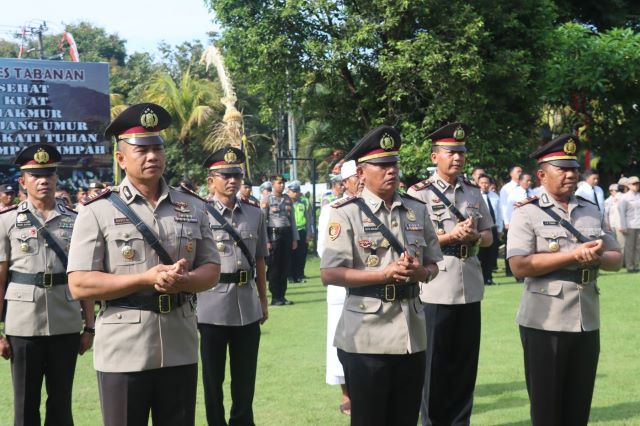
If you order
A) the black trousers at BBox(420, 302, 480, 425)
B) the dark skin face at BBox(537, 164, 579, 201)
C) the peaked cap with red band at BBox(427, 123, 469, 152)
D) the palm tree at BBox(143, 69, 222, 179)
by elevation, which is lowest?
the black trousers at BBox(420, 302, 480, 425)

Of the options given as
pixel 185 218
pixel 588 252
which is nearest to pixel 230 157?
pixel 185 218

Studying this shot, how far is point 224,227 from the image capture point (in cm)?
708

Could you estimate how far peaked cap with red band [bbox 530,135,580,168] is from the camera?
5.83 m

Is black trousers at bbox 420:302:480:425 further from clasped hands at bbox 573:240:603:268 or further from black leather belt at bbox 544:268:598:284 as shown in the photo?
clasped hands at bbox 573:240:603:268

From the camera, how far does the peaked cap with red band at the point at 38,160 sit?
21.3 ft

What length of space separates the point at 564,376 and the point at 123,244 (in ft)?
9.84

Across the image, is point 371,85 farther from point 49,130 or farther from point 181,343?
point 181,343

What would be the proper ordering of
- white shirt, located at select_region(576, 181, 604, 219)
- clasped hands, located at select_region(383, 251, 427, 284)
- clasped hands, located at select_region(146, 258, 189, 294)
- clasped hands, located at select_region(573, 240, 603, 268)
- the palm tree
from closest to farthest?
clasped hands, located at select_region(146, 258, 189, 294) < clasped hands, located at select_region(383, 251, 427, 284) < clasped hands, located at select_region(573, 240, 603, 268) < white shirt, located at select_region(576, 181, 604, 219) < the palm tree

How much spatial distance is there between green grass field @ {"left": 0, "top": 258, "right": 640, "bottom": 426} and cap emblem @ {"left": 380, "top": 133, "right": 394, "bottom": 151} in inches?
122

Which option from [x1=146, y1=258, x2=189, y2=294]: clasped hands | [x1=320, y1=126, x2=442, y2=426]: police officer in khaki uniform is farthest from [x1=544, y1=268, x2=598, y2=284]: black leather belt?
[x1=146, y1=258, x2=189, y2=294]: clasped hands

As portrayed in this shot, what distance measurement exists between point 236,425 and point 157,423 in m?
2.34

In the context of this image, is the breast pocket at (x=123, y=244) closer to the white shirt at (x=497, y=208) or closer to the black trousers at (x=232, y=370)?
the black trousers at (x=232, y=370)

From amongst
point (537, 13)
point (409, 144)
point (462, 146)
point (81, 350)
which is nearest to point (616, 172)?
point (537, 13)

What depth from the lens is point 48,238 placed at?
646 cm
